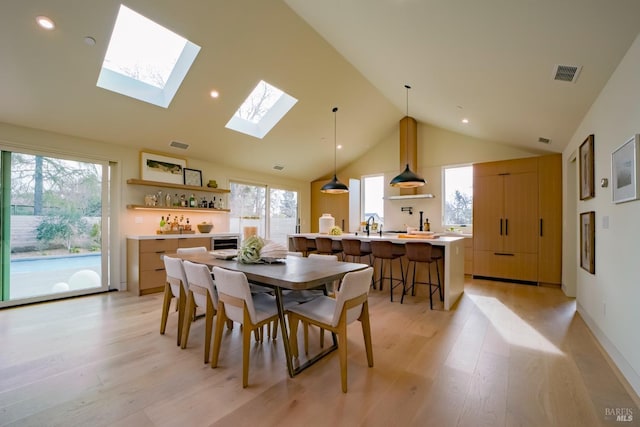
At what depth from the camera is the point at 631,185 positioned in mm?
2033

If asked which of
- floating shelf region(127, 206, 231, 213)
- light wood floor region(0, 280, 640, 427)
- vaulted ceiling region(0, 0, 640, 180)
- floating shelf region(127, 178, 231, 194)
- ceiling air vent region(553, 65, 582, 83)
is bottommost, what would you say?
light wood floor region(0, 280, 640, 427)

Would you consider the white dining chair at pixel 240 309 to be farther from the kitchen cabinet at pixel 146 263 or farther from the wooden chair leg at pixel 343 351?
the kitchen cabinet at pixel 146 263

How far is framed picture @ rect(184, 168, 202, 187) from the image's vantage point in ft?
18.0

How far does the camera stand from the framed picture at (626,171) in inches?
77.2

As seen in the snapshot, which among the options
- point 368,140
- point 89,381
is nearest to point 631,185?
point 89,381

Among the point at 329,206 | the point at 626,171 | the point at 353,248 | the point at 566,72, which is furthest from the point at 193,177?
the point at 626,171

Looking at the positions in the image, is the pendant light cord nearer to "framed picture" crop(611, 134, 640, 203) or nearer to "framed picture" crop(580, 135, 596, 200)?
"framed picture" crop(580, 135, 596, 200)

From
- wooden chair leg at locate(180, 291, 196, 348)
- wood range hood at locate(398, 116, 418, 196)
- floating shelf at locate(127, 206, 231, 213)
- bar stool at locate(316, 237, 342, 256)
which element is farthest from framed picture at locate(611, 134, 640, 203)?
floating shelf at locate(127, 206, 231, 213)

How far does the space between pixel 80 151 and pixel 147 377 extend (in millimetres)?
3930

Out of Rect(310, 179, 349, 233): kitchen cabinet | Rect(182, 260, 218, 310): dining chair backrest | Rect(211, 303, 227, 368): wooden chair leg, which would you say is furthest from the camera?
Rect(310, 179, 349, 233): kitchen cabinet

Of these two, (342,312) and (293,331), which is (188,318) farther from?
(342,312)

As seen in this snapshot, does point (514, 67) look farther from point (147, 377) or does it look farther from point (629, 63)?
point (147, 377)

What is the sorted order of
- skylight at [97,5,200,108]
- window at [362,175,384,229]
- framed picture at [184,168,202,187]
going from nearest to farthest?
skylight at [97,5,200,108]
framed picture at [184,168,202,187]
window at [362,175,384,229]

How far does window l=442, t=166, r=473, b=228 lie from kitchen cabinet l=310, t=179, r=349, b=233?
2466mm
